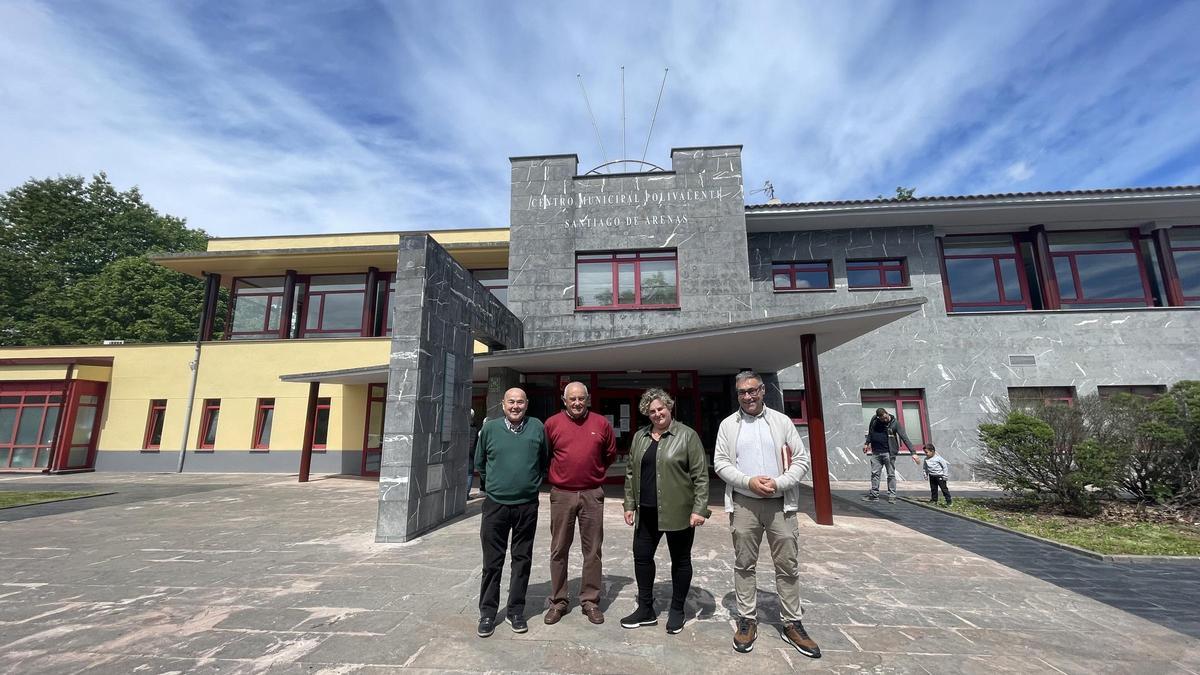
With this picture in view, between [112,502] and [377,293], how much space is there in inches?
308

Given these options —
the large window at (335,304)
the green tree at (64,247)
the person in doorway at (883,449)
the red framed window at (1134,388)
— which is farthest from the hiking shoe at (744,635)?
the green tree at (64,247)

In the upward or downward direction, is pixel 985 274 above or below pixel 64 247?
below

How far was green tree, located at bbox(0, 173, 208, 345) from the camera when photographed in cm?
2355

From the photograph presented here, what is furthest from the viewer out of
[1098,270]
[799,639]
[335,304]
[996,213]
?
[335,304]

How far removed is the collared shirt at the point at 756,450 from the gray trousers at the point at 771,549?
0.12 m

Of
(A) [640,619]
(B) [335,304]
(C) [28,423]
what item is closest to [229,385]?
(B) [335,304]

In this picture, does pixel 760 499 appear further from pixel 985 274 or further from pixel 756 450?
pixel 985 274

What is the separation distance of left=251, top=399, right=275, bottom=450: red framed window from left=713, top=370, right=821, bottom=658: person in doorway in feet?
48.4

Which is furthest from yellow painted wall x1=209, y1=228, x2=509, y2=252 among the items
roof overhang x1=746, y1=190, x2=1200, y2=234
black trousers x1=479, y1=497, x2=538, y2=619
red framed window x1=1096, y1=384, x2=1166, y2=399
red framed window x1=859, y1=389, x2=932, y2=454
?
red framed window x1=1096, y1=384, x2=1166, y2=399

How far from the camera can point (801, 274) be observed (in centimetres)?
1198

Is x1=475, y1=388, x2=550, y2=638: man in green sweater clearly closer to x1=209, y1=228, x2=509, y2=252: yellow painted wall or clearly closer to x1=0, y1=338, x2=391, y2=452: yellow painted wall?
x1=0, y1=338, x2=391, y2=452: yellow painted wall

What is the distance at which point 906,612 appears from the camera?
3297 mm

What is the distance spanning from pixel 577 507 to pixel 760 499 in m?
1.21

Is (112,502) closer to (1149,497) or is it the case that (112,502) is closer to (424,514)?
(424,514)
